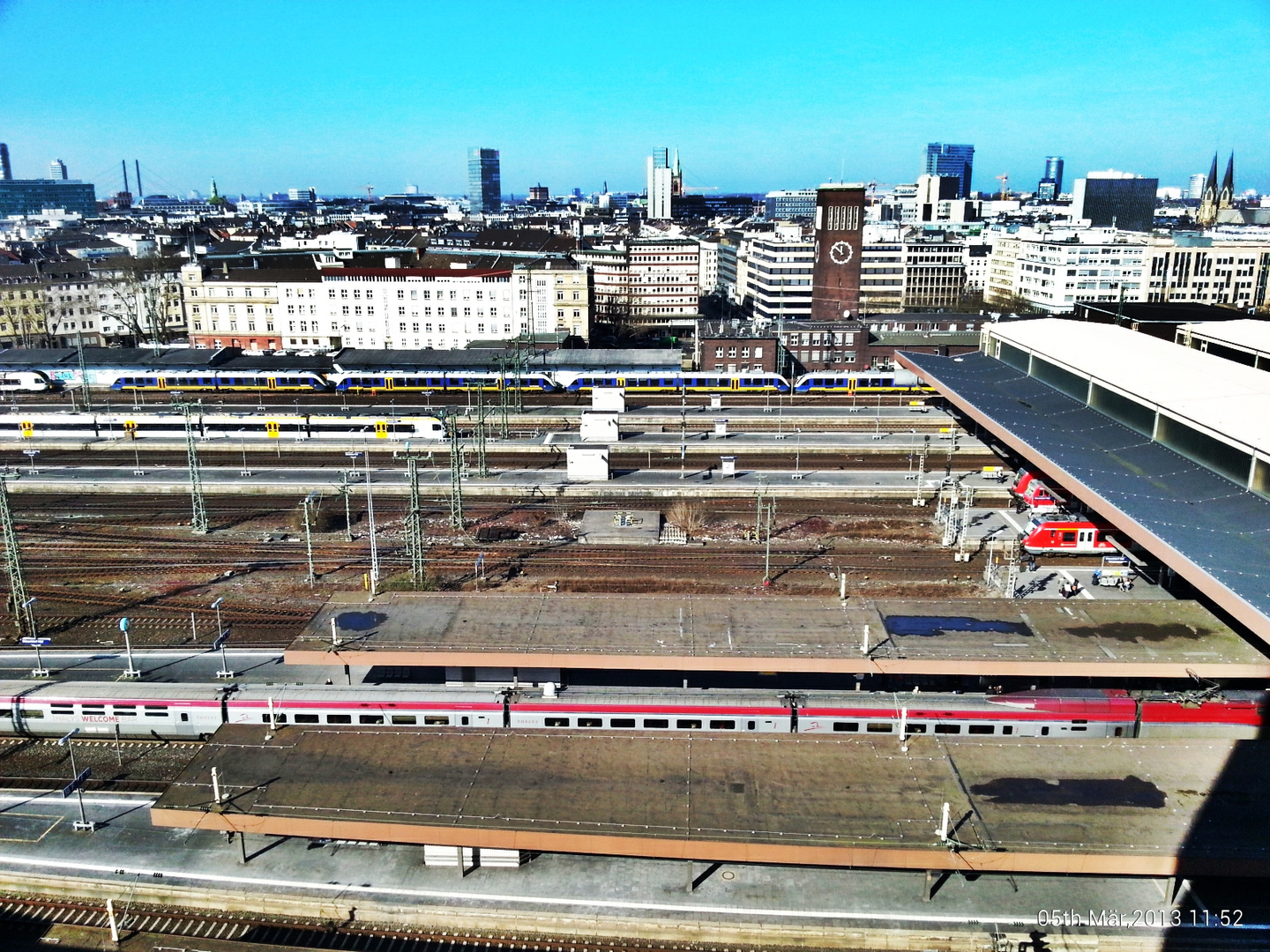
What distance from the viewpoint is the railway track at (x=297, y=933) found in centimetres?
1895

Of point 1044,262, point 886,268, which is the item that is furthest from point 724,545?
point 1044,262

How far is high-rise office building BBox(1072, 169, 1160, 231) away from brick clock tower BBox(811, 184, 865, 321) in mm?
100609

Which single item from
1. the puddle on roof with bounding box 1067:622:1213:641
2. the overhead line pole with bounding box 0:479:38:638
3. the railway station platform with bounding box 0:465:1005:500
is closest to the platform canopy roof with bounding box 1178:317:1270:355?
the railway station platform with bounding box 0:465:1005:500

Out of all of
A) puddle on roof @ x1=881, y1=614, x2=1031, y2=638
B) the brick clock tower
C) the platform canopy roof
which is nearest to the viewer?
puddle on roof @ x1=881, y1=614, x2=1031, y2=638

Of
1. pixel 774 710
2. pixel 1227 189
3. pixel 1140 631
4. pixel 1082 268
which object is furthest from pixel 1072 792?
pixel 1227 189

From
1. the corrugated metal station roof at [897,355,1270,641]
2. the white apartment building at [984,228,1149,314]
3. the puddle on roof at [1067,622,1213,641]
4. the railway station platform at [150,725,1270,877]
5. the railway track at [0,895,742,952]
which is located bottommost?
the railway track at [0,895,742,952]

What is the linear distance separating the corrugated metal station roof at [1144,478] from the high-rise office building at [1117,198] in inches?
4859

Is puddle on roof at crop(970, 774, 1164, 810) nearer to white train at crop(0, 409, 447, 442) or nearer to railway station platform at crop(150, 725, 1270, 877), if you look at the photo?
railway station platform at crop(150, 725, 1270, 877)

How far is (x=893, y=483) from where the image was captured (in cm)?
4616

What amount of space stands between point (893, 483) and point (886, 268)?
6006 centimetres

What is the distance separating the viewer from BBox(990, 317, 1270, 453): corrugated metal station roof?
3506 cm

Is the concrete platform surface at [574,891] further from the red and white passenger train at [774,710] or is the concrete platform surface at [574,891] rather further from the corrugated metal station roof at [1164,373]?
the corrugated metal station roof at [1164,373]

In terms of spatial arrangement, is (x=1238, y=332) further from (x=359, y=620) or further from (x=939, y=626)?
(x=359, y=620)

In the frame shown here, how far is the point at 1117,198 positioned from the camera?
161 m
